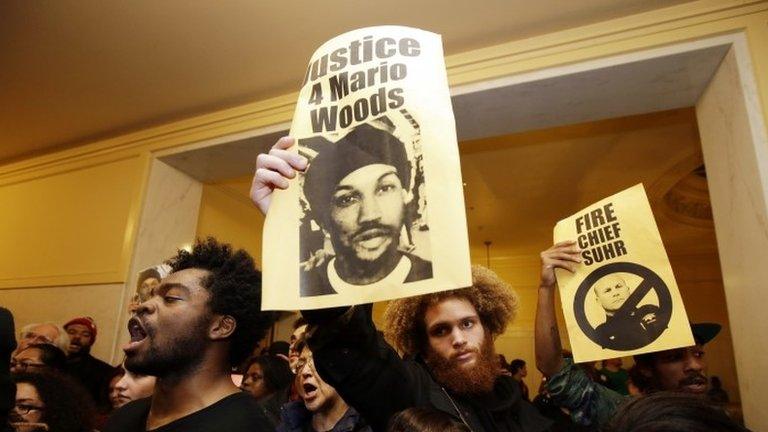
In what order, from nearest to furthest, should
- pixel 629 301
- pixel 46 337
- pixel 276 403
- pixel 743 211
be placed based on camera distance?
pixel 629 301
pixel 743 211
pixel 276 403
pixel 46 337

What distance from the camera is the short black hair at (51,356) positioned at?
2.82 m

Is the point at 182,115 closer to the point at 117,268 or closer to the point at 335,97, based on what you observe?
the point at 117,268

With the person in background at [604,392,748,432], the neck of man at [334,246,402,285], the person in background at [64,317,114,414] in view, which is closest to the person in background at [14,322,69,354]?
the person in background at [64,317,114,414]

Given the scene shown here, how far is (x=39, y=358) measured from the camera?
281 cm

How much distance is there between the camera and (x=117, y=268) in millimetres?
3898

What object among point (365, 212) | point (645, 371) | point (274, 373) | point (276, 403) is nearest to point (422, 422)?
point (365, 212)

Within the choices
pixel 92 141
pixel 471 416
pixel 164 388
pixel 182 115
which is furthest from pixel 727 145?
pixel 92 141

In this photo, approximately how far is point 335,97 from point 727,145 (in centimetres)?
235

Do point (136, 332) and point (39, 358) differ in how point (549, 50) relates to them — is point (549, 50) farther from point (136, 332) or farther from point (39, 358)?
point (39, 358)

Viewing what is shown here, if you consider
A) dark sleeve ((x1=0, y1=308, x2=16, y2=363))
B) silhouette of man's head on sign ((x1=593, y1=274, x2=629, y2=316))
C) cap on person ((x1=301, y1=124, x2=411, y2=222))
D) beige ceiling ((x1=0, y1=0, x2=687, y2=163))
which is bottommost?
dark sleeve ((x1=0, y1=308, x2=16, y2=363))

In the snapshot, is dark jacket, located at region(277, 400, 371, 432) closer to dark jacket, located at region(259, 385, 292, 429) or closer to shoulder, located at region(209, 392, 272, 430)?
dark jacket, located at region(259, 385, 292, 429)

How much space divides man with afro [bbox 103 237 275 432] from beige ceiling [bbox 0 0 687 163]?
1.74m

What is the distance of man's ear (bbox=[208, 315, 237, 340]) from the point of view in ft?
5.11

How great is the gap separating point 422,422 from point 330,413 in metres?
0.96
